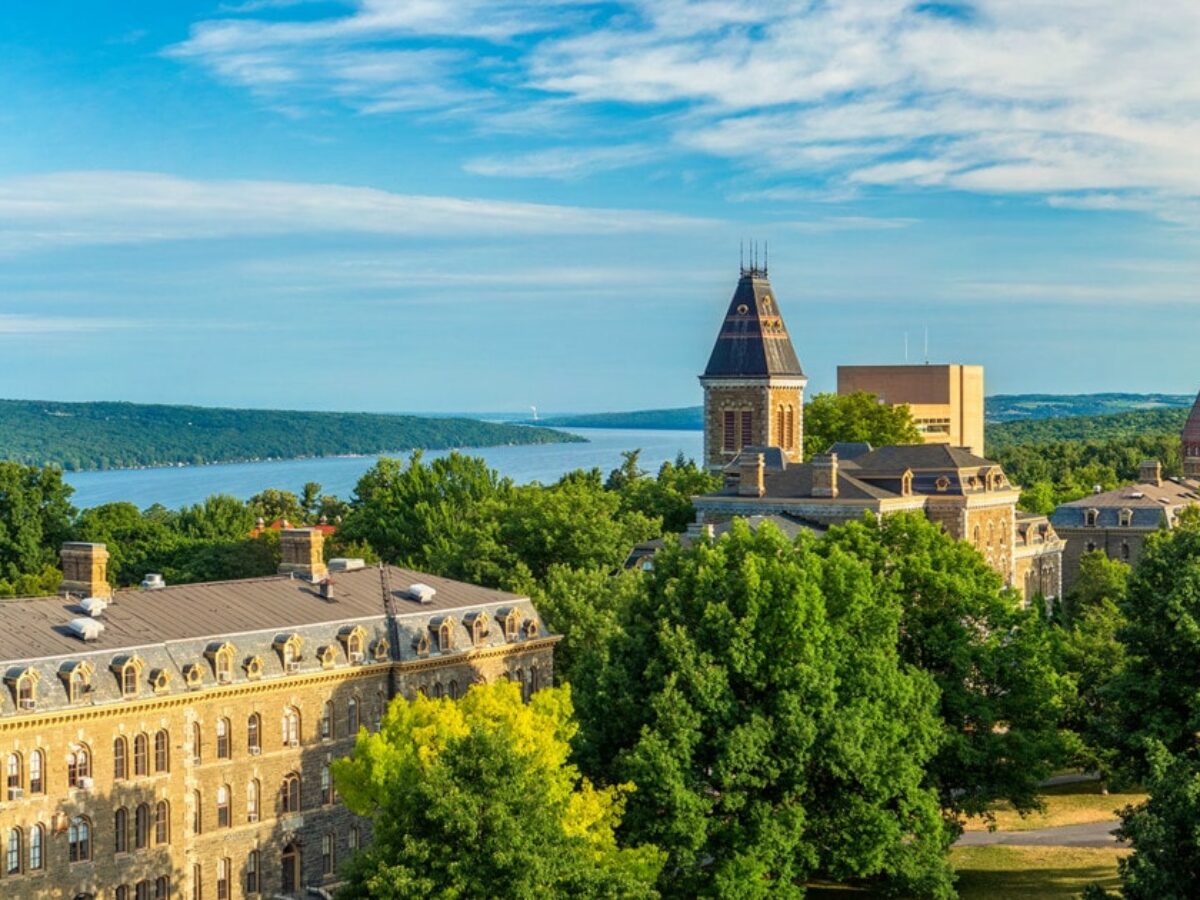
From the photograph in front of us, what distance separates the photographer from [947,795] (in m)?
73.0

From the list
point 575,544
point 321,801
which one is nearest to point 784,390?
point 575,544

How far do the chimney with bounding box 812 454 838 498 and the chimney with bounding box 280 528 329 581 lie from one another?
3103cm

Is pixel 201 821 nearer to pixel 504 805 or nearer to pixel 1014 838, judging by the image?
pixel 504 805

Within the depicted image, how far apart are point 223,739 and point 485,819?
16.6m

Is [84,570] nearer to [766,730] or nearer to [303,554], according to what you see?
[303,554]

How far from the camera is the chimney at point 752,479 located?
105125 millimetres

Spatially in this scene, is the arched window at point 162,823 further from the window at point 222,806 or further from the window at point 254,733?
the window at point 254,733

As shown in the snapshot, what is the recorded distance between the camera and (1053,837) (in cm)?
7725

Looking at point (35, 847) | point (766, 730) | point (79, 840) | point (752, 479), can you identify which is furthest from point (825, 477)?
point (35, 847)

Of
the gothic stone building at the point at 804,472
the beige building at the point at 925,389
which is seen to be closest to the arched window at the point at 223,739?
the gothic stone building at the point at 804,472

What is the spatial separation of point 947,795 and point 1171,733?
1069 cm

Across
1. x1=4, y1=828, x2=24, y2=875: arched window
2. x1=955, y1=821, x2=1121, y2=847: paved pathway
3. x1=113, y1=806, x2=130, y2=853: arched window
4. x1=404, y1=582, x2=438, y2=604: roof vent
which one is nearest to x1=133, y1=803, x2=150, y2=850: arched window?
x1=113, y1=806, x2=130, y2=853: arched window

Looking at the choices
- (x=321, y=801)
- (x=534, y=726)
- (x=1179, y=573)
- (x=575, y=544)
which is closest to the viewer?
(x=534, y=726)

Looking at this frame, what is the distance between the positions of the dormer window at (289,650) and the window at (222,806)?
462 centimetres
